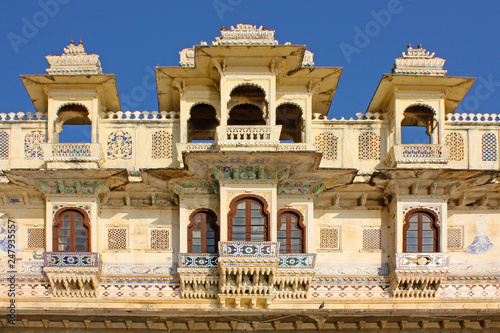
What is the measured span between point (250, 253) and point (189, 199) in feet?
7.56

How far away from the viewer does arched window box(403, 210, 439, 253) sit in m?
25.2

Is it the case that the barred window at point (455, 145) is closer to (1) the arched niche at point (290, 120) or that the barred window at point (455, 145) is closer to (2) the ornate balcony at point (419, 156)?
(2) the ornate balcony at point (419, 156)

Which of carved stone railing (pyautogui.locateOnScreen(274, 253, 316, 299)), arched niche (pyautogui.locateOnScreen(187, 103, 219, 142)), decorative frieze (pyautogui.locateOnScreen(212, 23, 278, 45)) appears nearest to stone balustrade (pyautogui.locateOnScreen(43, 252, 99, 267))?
carved stone railing (pyautogui.locateOnScreen(274, 253, 316, 299))

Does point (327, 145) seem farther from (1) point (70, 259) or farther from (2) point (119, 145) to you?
(1) point (70, 259)

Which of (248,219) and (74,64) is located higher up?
(74,64)

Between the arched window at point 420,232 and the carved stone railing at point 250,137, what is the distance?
3789 millimetres

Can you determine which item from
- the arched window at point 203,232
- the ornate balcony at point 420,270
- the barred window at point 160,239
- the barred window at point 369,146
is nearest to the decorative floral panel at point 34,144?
the barred window at point 160,239

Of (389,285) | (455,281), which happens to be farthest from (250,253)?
(455,281)

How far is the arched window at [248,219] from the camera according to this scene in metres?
24.6

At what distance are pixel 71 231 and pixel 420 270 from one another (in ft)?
27.1

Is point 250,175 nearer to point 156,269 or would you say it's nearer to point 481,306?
point 156,269

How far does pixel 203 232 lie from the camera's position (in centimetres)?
2519

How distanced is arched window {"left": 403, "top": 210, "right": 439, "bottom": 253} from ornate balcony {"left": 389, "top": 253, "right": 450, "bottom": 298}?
44 cm

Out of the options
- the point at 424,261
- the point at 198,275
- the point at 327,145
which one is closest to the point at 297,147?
the point at 327,145
